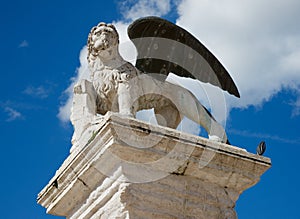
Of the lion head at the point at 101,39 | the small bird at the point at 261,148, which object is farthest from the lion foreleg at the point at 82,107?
the small bird at the point at 261,148

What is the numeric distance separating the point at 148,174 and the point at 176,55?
1.57m

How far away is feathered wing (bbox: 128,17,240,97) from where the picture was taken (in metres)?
5.65

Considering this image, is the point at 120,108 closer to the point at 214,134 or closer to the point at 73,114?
the point at 73,114

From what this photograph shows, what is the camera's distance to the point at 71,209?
4.98 meters

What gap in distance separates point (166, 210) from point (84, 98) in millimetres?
1239

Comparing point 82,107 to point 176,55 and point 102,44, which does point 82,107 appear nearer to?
point 102,44

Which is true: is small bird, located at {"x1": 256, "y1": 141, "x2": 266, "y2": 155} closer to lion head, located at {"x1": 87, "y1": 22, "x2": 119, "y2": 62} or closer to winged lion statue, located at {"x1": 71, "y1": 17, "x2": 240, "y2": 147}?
winged lion statue, located at {"x1": 71, "y1": 17, "x2": 240, "y2": 147}

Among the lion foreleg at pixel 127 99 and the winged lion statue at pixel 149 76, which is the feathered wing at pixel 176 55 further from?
the lion foreleg at pixel 127 99

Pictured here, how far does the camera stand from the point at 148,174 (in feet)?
15.0

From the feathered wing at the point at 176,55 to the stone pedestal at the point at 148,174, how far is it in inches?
42.9

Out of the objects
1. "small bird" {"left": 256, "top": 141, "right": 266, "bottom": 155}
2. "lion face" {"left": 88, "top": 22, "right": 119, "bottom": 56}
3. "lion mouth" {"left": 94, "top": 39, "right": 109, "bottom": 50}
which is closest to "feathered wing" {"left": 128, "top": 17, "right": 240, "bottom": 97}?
"lion face" {"left": 88, "top": 22, "right": 119, "bottom": 56}

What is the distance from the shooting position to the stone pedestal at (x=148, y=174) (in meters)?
4.44

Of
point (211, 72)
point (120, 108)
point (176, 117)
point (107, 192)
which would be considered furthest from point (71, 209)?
point (211, 72)

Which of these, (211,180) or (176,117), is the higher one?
(176,117)
